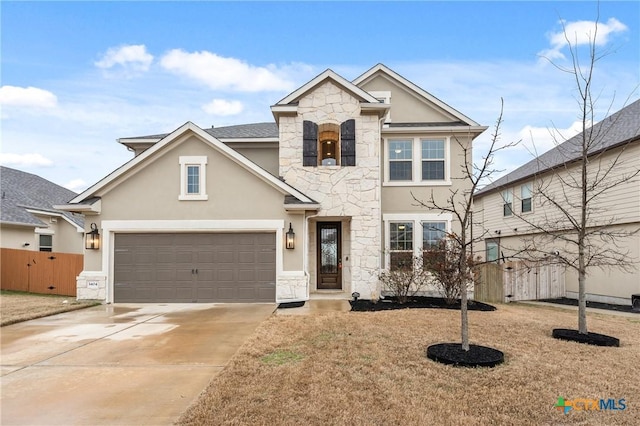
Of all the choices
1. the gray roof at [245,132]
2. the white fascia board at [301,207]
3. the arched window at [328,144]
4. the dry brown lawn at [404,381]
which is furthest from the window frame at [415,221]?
the dry brown lawn at [404,381]

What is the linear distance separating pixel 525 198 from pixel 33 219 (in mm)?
23219

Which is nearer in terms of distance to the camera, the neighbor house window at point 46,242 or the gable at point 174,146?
the gable at point 174,146

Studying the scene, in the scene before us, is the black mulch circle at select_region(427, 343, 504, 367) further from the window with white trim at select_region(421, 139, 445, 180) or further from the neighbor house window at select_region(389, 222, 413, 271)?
the window with white trim at select_region(421, 139, 445, 180)

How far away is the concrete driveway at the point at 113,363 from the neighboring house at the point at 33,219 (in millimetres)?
10602

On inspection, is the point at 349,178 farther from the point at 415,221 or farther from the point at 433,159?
the point at 433,159

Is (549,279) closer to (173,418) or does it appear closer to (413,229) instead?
(413,229)

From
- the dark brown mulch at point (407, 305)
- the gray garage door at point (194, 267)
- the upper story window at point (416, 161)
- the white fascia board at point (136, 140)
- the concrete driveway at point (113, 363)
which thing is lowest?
the dark brown mulch at point (407, 305)

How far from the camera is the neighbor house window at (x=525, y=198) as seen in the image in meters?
17.6

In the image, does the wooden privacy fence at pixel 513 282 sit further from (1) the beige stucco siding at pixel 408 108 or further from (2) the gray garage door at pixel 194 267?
(2) the gray garage door at pixel 194 267

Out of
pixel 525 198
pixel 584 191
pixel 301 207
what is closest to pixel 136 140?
pixel 301 207

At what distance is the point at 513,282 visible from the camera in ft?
45.1

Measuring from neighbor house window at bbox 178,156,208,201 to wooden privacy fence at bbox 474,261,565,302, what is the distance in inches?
377

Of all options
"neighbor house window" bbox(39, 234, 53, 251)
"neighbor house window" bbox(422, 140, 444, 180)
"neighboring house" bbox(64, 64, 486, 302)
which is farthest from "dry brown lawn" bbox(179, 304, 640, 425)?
"neighbor house window" bbox(39, 234, 53, 251)

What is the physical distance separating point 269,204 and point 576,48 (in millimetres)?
8485
